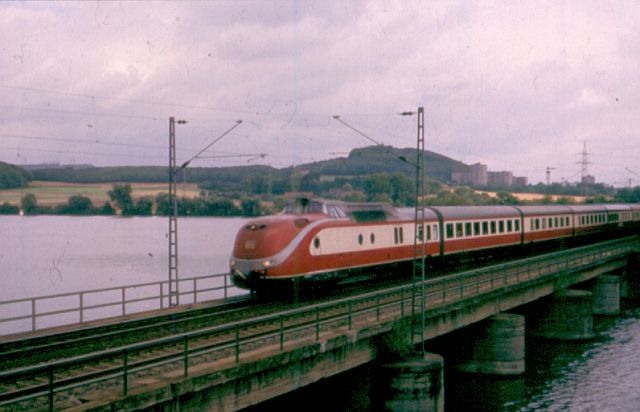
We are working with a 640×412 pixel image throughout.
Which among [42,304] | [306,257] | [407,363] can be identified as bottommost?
[42,304]

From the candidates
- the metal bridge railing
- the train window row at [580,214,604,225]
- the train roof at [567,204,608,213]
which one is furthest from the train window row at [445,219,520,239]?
the metal bridge railing

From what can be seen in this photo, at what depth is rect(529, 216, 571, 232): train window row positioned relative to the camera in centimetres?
4959

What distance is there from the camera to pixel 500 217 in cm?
4441

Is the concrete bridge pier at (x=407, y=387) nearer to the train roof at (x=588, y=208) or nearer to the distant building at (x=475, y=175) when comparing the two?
the train roof at (x=588, y=208)

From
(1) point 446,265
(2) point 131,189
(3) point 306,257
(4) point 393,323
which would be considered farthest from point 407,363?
(2) point 131,189

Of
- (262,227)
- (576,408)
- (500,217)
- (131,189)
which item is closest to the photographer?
(262,227)

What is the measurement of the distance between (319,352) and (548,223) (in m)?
37.9

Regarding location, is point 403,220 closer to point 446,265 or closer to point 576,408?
point 446,265

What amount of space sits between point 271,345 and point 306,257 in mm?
8183

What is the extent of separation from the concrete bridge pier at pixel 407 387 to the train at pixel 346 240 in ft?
11.1

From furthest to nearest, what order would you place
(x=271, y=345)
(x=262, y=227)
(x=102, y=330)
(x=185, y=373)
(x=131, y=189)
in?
1. (x=131, y=189)
2. (x=262, y=227)
3. (x=102, y=330)
4. (x=271, y=345)
5. (x=185, y=373)

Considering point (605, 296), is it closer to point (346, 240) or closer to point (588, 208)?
point (588, 208)

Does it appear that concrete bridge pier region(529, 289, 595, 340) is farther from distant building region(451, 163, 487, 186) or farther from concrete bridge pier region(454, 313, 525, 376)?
distant building region(451, 163, 487, 186)

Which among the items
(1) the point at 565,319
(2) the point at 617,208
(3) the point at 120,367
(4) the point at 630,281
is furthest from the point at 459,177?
(3) the point at 120,367
